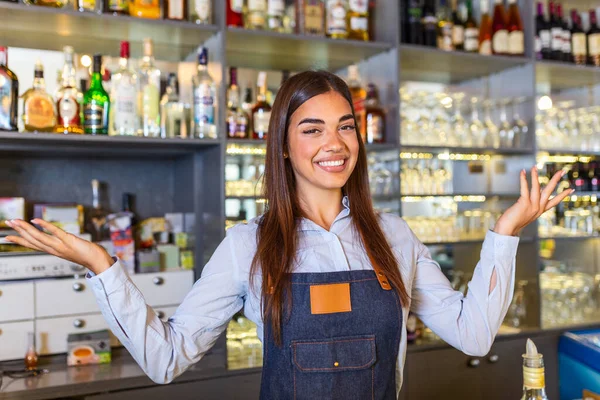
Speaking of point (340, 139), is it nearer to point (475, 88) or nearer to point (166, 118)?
point (166, 118)

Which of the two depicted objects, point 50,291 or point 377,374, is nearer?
point 377,374

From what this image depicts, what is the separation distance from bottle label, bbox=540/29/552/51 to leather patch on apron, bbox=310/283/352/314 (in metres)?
2.18

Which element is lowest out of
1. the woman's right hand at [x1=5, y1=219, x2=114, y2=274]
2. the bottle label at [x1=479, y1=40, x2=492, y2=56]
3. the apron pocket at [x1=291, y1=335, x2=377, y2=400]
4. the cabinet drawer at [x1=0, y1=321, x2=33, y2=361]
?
the cabinet drawer at [x1=0, y1=321, x2=33, y2=361]

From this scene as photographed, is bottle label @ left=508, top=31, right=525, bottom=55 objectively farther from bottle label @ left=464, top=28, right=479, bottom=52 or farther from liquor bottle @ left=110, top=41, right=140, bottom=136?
liquor bottle @ left=110, top=41, right=140, bottom=136

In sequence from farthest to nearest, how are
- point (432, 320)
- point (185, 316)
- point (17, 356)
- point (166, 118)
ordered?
1. point (166, 118)
2. point (17, 356)
3. point (432, 320)
4. point (185, 316)

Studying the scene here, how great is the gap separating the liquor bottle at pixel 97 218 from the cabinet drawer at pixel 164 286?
271mm

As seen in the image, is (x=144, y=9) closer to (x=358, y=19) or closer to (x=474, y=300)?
(x=358, y=19)

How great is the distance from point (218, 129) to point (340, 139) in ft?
3.22

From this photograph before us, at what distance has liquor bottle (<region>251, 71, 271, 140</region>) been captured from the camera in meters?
2.33

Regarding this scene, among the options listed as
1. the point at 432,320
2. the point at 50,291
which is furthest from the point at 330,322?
the point at 50,291

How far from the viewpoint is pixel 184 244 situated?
246cm

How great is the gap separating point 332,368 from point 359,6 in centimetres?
174

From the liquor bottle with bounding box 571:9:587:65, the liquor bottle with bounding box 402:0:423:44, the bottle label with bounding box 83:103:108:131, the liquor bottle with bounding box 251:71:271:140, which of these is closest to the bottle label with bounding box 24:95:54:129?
the bottle label with bounding box 83:103:108:131

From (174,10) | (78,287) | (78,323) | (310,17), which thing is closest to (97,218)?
(78,287)
